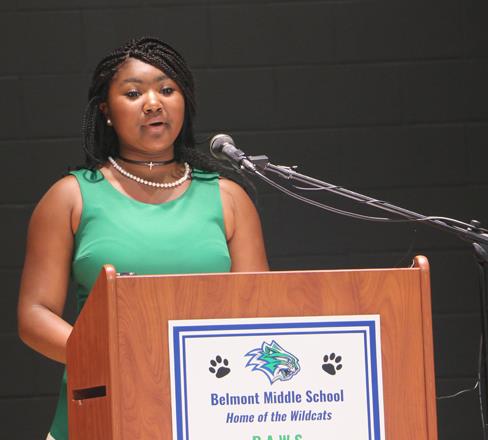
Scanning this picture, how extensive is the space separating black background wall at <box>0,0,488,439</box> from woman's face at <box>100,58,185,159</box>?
124 cm

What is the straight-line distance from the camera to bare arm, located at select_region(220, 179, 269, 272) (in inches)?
111

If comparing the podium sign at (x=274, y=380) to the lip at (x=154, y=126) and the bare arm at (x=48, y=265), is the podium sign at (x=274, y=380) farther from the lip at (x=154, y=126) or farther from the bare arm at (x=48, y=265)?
the lip at (x=154, y=126)

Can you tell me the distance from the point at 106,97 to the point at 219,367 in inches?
43.4

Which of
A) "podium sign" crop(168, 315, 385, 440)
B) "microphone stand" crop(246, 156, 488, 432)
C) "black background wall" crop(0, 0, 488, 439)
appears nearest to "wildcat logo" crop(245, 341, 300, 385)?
"podium sign" crop(168, 315, 385, 440)

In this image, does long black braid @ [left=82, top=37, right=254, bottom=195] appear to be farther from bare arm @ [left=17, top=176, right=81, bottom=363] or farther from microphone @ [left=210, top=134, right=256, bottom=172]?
microphone @ [left=210, top=134, right=256, bottom=172]

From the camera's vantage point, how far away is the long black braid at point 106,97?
2822mm

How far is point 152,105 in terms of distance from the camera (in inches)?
108

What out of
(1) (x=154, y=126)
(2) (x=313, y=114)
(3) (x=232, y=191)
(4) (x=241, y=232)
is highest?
(2) (x=313, y=114)

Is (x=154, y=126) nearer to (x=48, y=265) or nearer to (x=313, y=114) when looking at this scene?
(x=48, y=265)

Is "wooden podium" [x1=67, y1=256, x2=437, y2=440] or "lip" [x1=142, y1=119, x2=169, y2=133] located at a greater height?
"lip" [x1=142, y1=119, x2=169, y2=133]

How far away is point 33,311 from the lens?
2609mm

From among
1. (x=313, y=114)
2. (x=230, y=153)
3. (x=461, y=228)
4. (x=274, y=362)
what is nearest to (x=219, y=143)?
(x=230, y=153)

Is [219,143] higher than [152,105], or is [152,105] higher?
[152,105]

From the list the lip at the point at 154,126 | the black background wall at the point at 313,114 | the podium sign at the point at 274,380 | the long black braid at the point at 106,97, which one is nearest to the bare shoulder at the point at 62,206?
the long black braid at the point at 106,97
